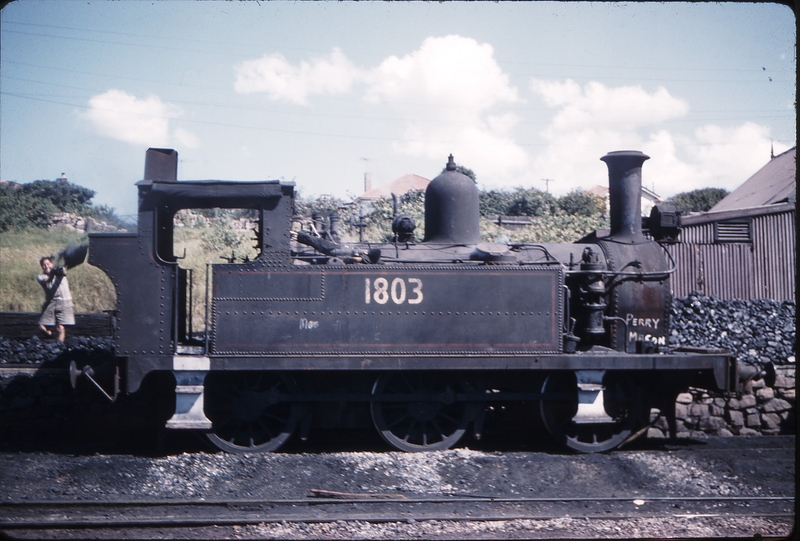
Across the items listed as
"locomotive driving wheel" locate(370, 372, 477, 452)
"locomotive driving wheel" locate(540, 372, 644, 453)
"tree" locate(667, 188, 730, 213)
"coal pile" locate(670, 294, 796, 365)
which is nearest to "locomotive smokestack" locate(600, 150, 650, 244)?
"locomotive driving wheel" locate(540, 372, 644, 453)

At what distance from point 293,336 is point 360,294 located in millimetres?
773

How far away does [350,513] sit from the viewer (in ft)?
16.4

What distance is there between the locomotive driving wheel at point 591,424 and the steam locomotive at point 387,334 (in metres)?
0.02

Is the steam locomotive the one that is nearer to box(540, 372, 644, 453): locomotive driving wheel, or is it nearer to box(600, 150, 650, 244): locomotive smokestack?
box(540, 372, 644, 453): locomotive driving wheel

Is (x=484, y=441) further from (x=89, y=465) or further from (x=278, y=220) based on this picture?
(x=89, y=465)

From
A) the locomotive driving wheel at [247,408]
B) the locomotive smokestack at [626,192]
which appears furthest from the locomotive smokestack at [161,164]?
the locomotive smokestack at [626,192]

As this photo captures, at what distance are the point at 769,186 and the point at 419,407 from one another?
16.5 meters

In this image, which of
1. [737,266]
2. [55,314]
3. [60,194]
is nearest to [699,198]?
[737,266]

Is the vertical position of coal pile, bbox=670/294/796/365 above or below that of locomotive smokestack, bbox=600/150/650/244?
below

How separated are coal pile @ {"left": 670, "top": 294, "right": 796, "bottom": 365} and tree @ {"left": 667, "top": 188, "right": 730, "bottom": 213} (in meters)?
25.5

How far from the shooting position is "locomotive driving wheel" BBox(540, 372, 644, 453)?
260 inches

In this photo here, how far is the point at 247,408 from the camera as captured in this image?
6371mm

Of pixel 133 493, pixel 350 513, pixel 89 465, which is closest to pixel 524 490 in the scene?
pixel 350 513

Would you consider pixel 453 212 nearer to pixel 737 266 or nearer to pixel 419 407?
pixel 419 407
